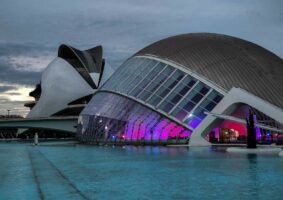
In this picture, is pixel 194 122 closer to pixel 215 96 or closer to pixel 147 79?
pixel 215 96

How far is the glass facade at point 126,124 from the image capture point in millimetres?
42562

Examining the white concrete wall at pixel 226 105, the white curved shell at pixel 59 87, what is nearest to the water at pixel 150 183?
the white concrete wall at pixel 226 105

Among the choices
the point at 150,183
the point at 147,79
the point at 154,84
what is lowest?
the point at 150,183

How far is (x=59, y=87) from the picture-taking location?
359 ft

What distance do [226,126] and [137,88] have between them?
979cm

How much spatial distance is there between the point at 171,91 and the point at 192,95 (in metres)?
2.03

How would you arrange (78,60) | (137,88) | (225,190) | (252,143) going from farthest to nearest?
(78,60) < (137,88) < (252,143) < (225,190)

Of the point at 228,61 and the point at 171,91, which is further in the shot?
the point at 228,61

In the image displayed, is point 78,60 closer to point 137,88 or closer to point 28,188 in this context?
point 137,88

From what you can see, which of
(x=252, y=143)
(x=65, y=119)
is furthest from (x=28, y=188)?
(x=65, y=119)

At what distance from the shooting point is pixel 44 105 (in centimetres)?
11188

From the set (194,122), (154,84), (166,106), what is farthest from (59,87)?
(194,122)

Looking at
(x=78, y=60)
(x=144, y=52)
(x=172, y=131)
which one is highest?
(x=78, y=60)

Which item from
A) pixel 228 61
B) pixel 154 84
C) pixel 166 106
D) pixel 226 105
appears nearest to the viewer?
pixel 226 105
